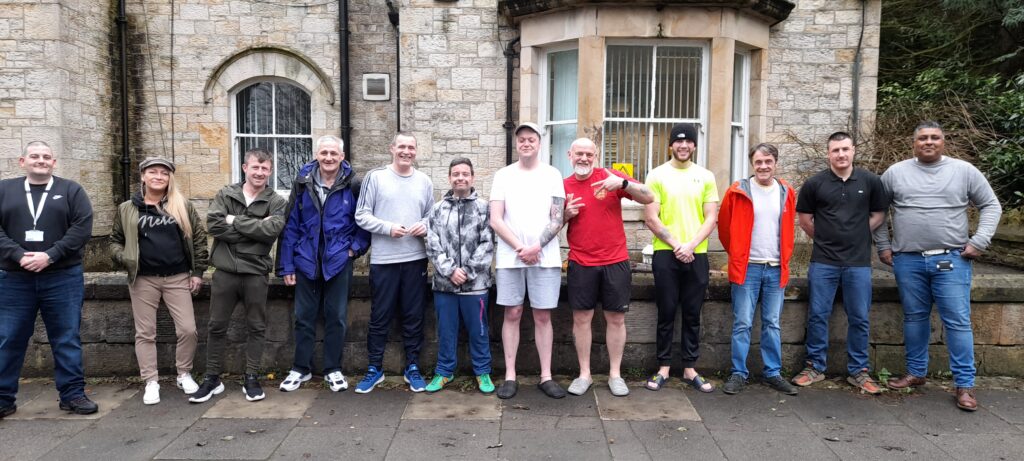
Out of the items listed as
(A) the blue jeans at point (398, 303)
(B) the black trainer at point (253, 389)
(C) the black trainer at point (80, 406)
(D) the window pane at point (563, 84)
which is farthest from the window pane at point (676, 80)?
(C) the black trainer at point (80, 406)

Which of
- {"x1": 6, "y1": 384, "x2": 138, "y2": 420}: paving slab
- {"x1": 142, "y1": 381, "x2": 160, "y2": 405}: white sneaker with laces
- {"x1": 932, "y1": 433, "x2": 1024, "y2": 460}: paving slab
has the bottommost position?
{"x1": 6, "y1": 384, "x2": 138, "y2": 420}: paving slab

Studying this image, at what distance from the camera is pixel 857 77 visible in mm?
8734

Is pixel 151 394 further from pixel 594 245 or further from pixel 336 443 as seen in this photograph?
pixel 594 245

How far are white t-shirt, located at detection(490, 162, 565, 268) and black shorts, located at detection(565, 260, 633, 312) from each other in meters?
0.19

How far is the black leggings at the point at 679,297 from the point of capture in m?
4.73

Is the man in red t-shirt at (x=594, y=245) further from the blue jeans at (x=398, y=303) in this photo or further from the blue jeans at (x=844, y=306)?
the blue jeans at (x=844, y=306)

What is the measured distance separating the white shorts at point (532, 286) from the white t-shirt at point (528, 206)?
2.5 inches

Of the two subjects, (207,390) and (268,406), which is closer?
(268,406)

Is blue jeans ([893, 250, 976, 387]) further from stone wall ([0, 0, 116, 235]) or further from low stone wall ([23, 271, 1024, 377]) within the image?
stone wall ([0, 0, 116, 235])

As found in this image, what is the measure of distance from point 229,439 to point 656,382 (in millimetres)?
2959

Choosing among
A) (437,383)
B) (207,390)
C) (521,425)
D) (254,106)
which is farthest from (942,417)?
(254,106)

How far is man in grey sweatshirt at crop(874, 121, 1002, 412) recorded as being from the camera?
14.9 feet

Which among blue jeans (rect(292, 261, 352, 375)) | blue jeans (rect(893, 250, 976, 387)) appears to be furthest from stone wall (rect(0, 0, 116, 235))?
blue jeans (rect(893, 250, 976, 387))

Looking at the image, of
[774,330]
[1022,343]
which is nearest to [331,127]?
[774,330]
